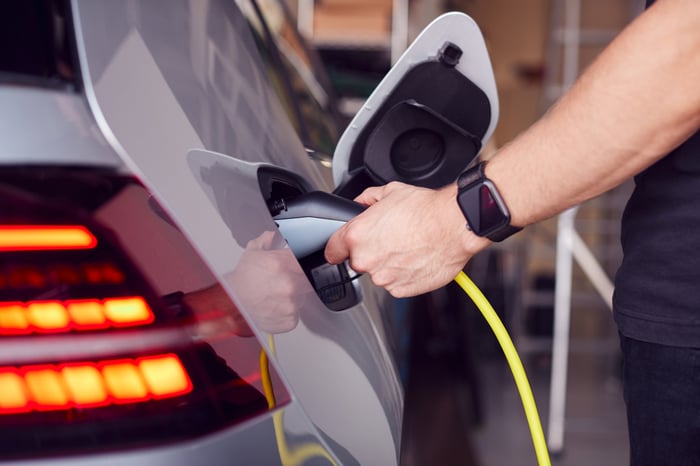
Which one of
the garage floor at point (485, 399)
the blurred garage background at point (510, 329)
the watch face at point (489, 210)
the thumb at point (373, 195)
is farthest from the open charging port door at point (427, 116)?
the garage floor at point (485, 399)

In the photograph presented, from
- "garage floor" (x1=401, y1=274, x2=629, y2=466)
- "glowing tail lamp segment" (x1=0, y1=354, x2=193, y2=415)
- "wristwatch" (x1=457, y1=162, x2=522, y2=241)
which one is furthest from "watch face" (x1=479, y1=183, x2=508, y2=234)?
"garage floor" (x1=401, y1=274, x2=629, y2=466)

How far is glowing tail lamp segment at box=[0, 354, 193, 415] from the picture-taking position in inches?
28.6

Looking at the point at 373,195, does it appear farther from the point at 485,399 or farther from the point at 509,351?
the point at 485,399

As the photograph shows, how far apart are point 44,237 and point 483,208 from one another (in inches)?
21.6

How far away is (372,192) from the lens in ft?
3.69

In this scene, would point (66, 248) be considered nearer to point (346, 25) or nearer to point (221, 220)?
point (221, 220)

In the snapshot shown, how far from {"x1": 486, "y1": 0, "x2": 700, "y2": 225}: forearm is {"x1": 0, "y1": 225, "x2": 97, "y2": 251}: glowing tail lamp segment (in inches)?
20.8

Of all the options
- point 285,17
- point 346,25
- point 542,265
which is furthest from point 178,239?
point 542,265

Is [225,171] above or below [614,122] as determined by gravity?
above

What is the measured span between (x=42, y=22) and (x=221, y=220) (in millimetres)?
272

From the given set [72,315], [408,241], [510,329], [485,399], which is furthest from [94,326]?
[510,329]

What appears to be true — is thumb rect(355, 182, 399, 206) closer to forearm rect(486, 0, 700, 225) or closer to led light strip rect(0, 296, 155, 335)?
forearm rect(486, 0, 700, 225)

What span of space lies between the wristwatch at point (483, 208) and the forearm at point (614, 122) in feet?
0.04

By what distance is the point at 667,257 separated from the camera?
103 centimetres
